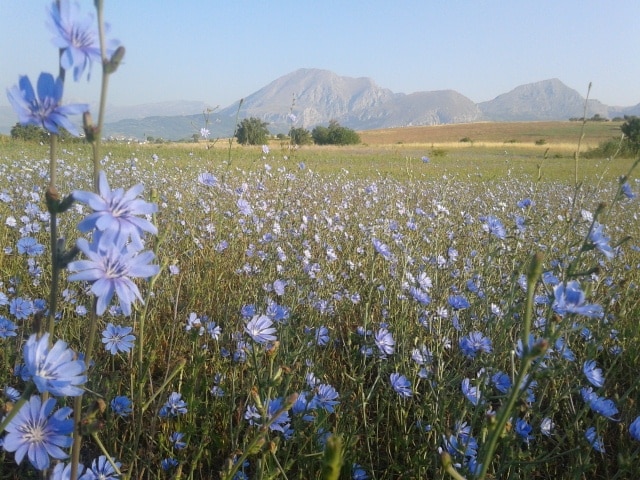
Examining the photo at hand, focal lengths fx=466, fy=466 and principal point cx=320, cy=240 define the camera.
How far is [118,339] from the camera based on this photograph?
1883 millimetres

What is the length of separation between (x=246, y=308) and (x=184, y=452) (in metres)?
0.61

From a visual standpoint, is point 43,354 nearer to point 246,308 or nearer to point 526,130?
point 246,308

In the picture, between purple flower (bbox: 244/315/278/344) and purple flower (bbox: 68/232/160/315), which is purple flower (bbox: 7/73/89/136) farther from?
purple flower (bbox: 244/315/278/344)

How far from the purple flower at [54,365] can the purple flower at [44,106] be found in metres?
0.32

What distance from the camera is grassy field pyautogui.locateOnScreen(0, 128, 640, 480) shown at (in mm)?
1297

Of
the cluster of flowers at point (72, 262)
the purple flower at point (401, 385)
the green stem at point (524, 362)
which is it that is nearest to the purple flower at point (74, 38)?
the cluster of flowers at point (72, 262)

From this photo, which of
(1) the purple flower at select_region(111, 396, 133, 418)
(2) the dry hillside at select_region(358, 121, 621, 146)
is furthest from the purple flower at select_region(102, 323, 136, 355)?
(2) the dry hillside at select_region(358, 121, 621, 146)

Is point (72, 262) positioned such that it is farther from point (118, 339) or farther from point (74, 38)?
point (118, 339)

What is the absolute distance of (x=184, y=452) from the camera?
165cm

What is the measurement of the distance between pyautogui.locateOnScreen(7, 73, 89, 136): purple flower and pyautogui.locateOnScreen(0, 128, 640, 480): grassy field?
29 cm

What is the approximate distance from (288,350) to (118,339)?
2.27 feet

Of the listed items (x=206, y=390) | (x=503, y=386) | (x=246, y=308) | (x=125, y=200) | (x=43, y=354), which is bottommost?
(x=206, y=390)

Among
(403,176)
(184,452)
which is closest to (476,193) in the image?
(403,176)

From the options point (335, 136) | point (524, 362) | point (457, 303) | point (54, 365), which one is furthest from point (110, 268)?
point (335, 136)
